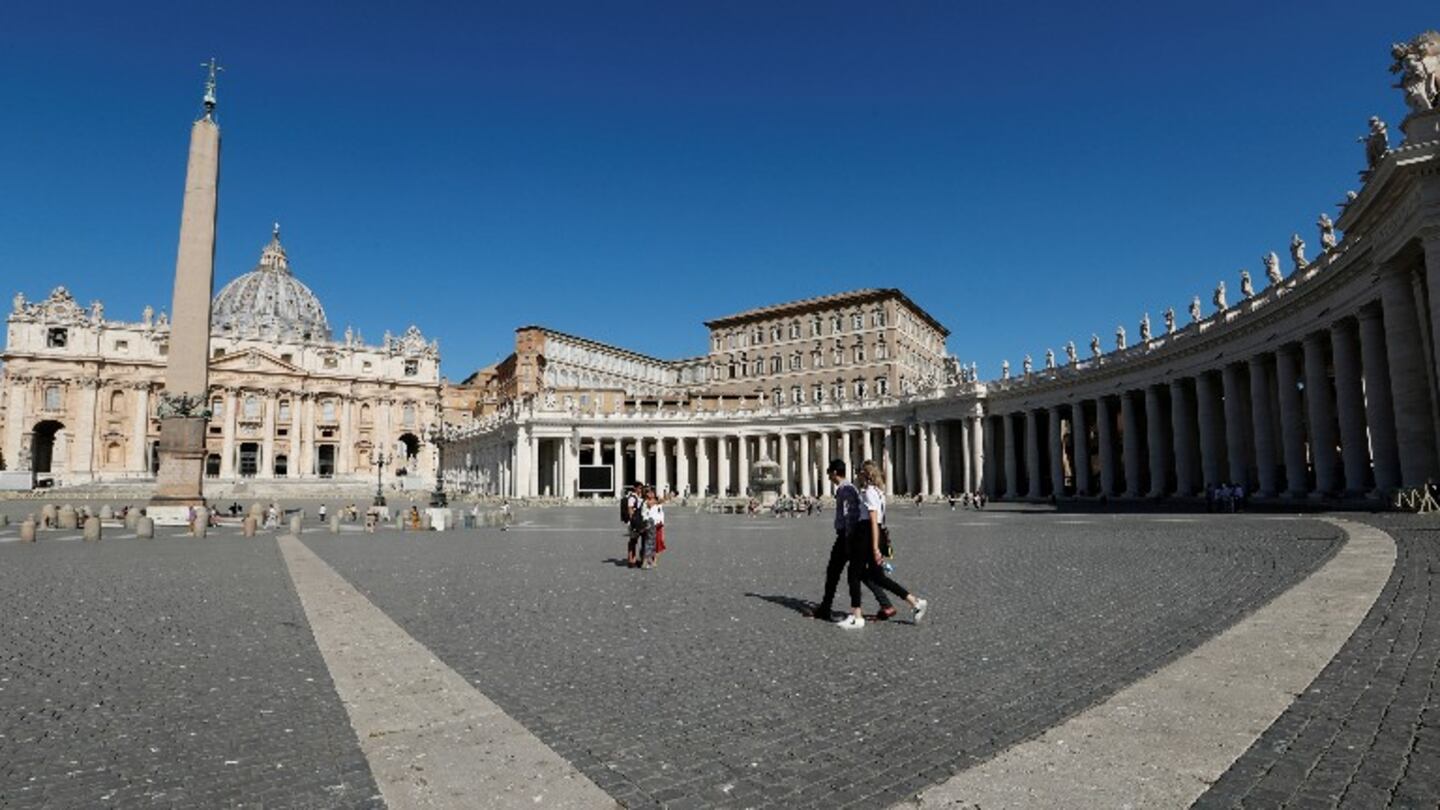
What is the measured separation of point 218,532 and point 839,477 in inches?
1122

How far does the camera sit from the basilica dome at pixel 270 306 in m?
118

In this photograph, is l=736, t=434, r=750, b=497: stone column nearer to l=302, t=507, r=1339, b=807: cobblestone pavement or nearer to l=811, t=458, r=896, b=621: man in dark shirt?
l=302, t=507, r=1339, b=807: cobblestone pavement

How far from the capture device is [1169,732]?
457 centimetres

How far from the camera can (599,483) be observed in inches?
2921

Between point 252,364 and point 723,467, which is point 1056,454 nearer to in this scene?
point 723,467

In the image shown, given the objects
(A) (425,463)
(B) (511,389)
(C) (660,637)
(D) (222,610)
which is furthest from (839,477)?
(A) (425,463)

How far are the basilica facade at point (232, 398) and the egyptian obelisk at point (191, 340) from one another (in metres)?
49.2

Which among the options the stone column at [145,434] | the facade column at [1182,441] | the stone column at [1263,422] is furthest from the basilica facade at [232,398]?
the stone column at [1263,422]

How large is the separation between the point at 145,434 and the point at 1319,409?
111526mm

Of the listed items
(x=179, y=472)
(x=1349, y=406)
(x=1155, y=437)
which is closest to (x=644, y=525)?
(x=179, y=472)

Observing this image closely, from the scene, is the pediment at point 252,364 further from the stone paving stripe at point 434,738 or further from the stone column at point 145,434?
the stone paving stripe at point 434,738

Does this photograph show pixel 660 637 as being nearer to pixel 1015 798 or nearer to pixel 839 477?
pixel 839 477

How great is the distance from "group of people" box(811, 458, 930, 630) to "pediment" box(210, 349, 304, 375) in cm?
10763

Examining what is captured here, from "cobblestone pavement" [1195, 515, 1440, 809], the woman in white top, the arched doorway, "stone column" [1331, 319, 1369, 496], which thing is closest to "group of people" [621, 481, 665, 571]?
the woman in white top
